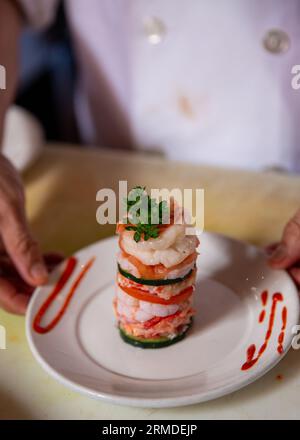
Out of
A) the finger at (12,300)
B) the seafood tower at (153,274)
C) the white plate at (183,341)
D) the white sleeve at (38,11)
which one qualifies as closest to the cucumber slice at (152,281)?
the seafood tower at (153,274)

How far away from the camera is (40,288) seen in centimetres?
99

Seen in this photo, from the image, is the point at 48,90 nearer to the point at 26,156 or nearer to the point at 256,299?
the point at 26,156

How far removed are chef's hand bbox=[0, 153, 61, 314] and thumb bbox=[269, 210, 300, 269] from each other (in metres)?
0.38

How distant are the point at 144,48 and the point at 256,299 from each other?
0.73 metres

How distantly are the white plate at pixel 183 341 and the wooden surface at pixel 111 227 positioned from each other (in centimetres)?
4

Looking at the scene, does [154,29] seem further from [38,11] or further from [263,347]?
[263,347]

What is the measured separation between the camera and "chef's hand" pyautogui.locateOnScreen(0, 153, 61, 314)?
0.98 m

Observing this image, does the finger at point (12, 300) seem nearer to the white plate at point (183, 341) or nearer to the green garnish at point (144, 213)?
the white plate at point (183, 341)

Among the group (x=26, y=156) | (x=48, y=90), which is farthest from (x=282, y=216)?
(x=48, y=90)

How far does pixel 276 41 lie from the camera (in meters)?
1.29

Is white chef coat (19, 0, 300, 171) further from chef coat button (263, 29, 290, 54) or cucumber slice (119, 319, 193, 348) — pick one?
cucumber slice (119, 319, 193, 348)

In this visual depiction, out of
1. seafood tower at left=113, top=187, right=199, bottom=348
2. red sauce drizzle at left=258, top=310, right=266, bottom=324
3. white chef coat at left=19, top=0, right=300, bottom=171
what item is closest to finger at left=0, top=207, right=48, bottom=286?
seafood tower at left=113, top=187, right=199, bottom=348

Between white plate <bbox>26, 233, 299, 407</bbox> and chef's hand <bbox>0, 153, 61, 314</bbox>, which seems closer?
white plate <bbox>26, 233, 299, 407</bbox>
